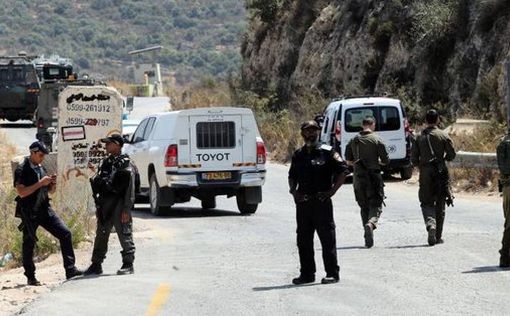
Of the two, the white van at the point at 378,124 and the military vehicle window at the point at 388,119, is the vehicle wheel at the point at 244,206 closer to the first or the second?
the white van at the point at 378,124

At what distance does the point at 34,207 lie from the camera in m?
13.7

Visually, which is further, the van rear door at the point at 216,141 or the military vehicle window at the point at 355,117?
the military vehicle window at the point at 355,117

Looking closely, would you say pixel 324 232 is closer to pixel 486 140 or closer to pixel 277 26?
pixel 486 140

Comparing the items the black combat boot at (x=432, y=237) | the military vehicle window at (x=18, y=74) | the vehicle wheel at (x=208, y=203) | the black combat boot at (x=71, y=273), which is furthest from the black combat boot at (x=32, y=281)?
the military vehicle window at (x=18, y=74)

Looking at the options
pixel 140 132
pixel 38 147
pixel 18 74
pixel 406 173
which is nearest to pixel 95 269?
pixel 38 147

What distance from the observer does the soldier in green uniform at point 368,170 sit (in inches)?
630

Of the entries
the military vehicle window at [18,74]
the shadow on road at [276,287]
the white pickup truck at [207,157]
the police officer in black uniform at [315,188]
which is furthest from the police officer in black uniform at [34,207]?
the military vehicle window at [18,74]

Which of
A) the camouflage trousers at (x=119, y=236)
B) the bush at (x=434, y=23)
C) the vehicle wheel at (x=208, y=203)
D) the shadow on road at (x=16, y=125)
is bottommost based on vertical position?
the vehicle wheel at (x=208, y=203)

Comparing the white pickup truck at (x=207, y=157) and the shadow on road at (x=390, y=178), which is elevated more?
the white pickup truck at (x=207, y=157)

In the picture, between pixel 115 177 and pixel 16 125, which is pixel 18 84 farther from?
pixel 115 177

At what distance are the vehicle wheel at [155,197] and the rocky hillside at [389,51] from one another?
39.7 feet

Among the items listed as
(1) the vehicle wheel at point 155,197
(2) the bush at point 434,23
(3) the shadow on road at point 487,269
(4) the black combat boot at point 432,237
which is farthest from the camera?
(2) the bush at point 434,23

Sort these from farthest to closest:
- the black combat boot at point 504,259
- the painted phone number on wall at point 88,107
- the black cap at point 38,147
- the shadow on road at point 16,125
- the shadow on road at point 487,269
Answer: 1. the shadow on road at point 16,125
2. the painted phone number on wall at point 88,107
3. the black cap at point 38,147
4. the black combat boot at point 504,259
5. the shadow on road at point 487,269

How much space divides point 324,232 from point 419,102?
25.4m
